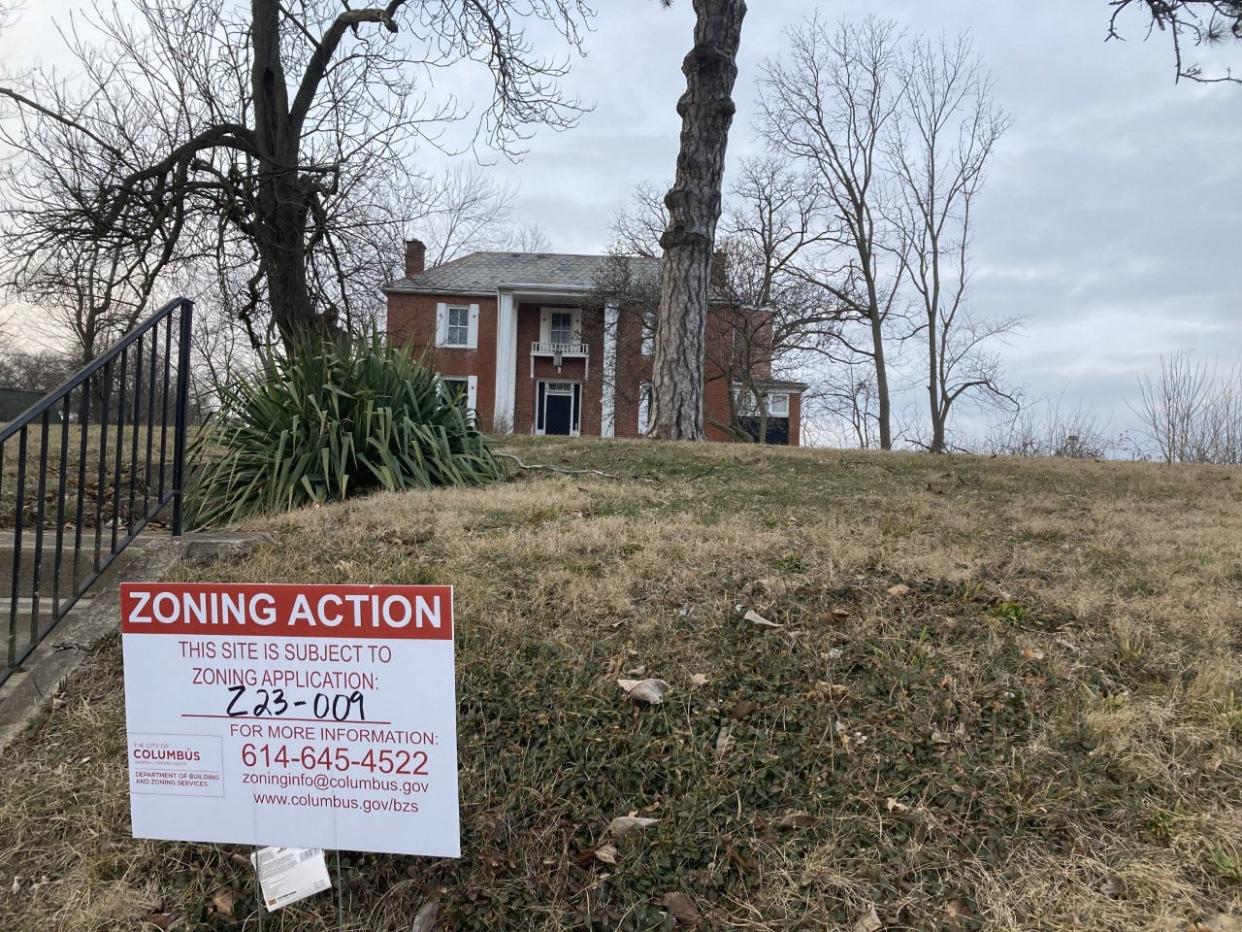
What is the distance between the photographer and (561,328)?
2938cm

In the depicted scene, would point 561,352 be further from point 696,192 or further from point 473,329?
point 696,192

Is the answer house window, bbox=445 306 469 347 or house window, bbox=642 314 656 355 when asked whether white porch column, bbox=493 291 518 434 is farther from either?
house window, bbox=642 314 656 355

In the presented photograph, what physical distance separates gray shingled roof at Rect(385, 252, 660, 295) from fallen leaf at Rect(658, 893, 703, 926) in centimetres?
2486

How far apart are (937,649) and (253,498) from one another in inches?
178

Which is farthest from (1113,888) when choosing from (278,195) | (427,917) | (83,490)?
(278,195)

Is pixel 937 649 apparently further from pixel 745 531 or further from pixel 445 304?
pixel 445 304

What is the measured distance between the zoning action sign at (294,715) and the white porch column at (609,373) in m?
24.7

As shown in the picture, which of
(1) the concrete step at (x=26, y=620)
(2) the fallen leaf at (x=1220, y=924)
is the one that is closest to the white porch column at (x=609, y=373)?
(1) the concrete step at (x=26, y=620)

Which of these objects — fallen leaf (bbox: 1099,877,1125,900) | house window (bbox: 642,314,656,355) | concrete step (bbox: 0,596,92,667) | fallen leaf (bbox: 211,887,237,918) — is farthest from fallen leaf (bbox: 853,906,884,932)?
house window (bbox: 642,314,656,355)

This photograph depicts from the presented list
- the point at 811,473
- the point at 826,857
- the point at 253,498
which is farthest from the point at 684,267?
the point at 826,857

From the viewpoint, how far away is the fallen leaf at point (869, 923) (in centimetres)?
207

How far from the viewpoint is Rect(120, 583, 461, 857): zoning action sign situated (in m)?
2.06

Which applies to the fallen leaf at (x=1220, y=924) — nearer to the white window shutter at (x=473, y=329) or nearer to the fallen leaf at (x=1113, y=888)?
the fallen leaf at (x=1113, y=888)

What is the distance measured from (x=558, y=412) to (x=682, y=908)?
89.7 ft
